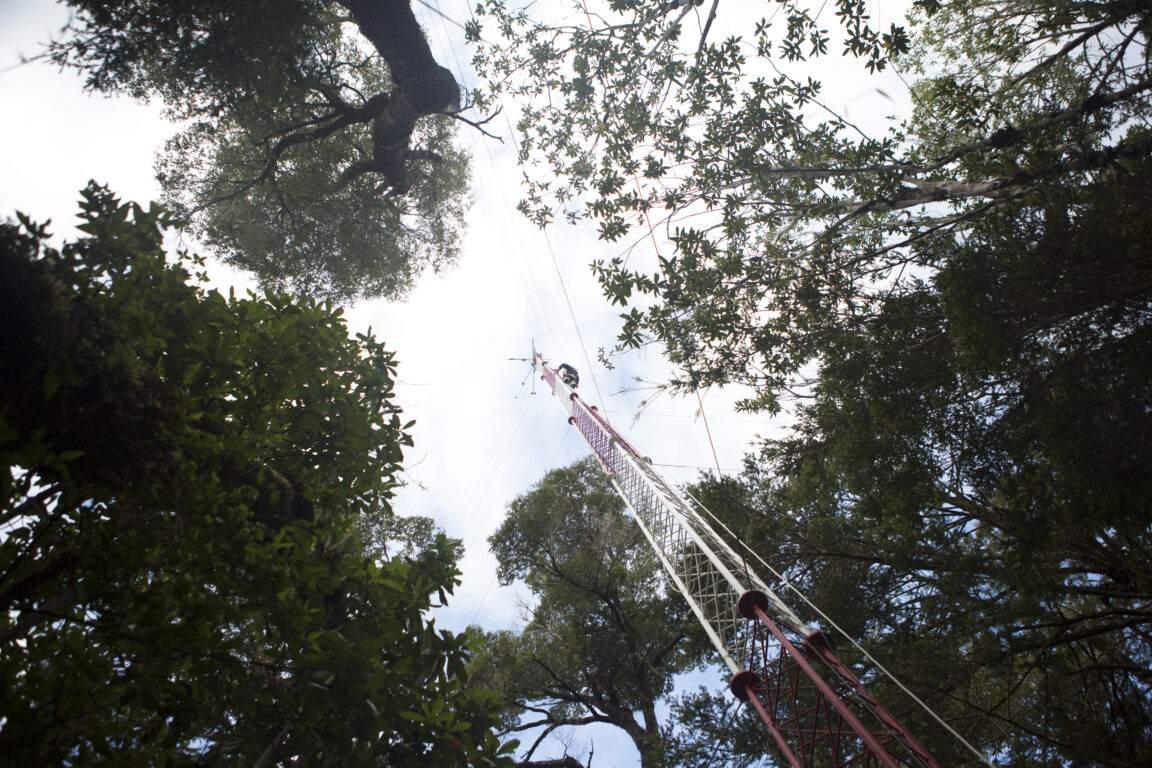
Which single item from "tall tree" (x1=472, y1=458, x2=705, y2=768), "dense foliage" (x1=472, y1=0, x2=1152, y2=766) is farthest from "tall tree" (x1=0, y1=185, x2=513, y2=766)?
"tall tree" (x1=472, y1=458, x2=705, y2=768)

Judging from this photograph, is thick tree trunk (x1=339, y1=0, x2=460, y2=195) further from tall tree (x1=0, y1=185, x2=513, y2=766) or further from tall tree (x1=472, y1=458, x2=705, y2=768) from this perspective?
tall tree (x1=472, y1=458, x2=705, y2=768)

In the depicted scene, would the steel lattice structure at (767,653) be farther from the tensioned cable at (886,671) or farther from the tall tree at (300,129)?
the tall tree at (300,129)

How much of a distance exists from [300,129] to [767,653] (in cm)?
994

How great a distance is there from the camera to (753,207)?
23.9ft

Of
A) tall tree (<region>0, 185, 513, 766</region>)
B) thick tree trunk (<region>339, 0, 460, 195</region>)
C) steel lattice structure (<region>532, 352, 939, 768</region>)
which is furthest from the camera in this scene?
thick tree trunk (<region>339, 0, 460, 195</region>)

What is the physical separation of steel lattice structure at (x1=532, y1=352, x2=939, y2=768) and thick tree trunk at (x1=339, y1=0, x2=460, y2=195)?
673 centimetres

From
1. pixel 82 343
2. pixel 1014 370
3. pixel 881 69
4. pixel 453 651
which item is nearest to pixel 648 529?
pixel 1014 370

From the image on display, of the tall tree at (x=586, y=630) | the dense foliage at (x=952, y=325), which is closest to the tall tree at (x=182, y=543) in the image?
the dense foliage at (x=952, y=325)

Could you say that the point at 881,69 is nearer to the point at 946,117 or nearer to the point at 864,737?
the point at 946,117

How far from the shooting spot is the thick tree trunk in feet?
22.5

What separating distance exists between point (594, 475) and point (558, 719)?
7.04m

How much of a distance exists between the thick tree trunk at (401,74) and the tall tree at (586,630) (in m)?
9.62

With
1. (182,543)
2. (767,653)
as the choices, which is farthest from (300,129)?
(767,653)

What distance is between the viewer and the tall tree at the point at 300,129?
20.7ft
